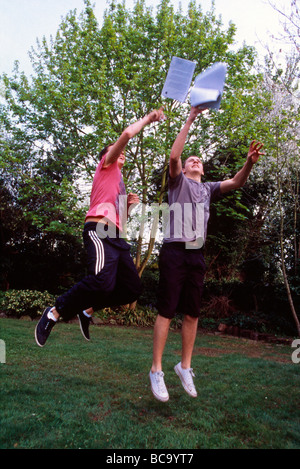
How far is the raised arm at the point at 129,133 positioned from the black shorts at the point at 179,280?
847 millimetres

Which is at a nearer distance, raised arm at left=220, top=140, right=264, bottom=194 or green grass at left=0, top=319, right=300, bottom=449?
green grass at left=0, top=319, right=300, bottom=449

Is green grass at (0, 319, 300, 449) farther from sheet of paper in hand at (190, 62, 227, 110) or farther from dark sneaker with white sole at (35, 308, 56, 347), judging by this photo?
sheet of paper in hand at (190, 62, 227, 110)

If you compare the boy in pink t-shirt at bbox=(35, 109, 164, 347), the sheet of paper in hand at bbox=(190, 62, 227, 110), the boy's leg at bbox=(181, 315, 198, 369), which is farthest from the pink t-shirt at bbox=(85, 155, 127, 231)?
the boy's leg at bbox=(181, 315, 198, 369)

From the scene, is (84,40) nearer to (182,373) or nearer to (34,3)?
(34,3)

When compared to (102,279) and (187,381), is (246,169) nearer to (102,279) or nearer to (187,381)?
(102,279)

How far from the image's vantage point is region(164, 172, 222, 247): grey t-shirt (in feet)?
8.86

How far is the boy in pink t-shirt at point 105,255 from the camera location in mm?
2646

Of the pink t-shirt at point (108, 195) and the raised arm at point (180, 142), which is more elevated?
the raised arm at point (180, 142)

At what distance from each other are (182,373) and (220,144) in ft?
27.7

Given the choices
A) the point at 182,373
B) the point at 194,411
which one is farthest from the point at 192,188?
the point at 194,411

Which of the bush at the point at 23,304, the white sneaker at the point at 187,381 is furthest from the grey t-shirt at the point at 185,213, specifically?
the bush at the point at 23,304

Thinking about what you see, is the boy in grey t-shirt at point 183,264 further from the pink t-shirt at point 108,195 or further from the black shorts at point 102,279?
the pink t-shirt at point 108,195

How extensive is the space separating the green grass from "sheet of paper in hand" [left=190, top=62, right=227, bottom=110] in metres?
2.22

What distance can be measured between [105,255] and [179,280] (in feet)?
2.05
